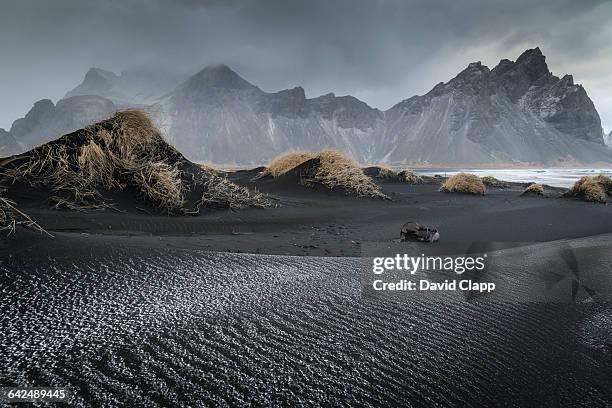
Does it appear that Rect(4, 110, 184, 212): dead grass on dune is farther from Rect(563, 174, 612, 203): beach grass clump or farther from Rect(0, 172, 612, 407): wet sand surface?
Rect(563, 174, 612, 203): beach grass clump

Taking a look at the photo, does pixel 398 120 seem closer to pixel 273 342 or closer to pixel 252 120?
pixel 252 120

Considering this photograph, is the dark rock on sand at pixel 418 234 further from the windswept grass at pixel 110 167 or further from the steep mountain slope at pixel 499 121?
the steep mountain slope at pixel 499 121

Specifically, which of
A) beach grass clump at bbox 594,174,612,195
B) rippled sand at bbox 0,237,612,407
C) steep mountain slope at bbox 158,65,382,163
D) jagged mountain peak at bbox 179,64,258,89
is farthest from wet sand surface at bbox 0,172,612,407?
jagged mountain peak at bbox 179,64,258,89

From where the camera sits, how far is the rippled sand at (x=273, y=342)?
108 cm

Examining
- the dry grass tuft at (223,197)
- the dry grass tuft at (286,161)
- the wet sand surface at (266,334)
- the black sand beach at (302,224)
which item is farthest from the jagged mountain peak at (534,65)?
the wet sand surface at (266,334)

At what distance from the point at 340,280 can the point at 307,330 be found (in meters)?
0.86

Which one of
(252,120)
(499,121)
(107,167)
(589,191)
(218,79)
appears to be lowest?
(589,191)

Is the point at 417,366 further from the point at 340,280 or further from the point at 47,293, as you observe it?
the point at 47,293

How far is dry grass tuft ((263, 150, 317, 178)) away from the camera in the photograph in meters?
11.8

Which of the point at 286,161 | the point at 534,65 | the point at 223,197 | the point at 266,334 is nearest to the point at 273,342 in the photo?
the point at 266,334

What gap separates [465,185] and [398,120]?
15332 cm

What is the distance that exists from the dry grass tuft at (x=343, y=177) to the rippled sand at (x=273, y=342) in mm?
7519

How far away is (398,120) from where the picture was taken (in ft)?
517

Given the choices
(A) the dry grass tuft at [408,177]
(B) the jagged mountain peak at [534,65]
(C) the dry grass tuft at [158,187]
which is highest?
(B) the jagged mountain peak at [534,65]
